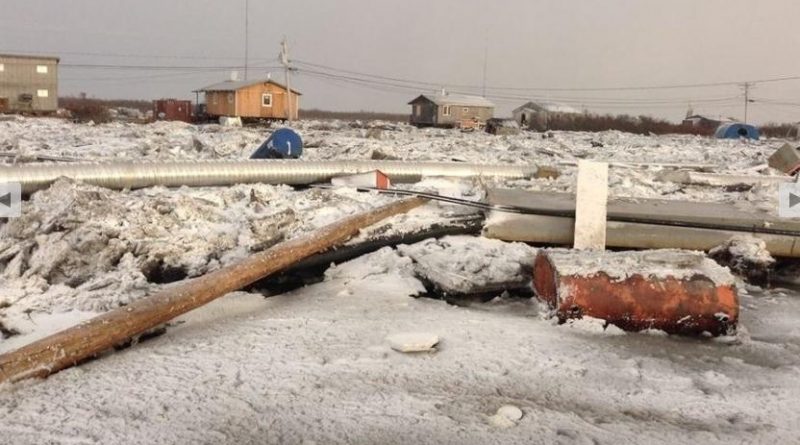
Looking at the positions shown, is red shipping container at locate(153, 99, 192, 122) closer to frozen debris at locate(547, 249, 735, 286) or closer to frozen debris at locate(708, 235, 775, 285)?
frozen debris at locate(708, 235, 775, 285)

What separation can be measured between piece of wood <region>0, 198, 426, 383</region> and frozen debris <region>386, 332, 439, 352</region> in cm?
142

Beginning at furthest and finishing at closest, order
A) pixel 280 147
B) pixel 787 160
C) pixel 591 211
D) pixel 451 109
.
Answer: pixel 451 109, pixel 787 160, pixel 280 147, pixel 591 211

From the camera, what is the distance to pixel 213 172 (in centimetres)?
903

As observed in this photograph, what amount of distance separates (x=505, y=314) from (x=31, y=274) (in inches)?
163

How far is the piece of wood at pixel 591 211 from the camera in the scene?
6.55m

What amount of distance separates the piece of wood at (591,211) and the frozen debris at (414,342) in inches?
113

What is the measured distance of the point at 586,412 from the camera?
11.1ft

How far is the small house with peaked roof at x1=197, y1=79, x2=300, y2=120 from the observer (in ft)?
145

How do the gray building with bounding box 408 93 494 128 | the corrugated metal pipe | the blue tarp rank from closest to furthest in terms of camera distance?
the corrugated metal pipe < the blue tarp < the gray building with bounding box 408 93 494 128

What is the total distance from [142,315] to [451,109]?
5473cm

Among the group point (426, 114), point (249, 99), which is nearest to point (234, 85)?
point (249, 99)

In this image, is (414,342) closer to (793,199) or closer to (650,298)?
(650,298)

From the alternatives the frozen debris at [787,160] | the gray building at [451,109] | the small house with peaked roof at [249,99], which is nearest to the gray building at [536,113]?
the gray building at [451,109]

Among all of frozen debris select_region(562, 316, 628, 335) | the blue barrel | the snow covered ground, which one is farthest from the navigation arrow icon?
the blue barrel
